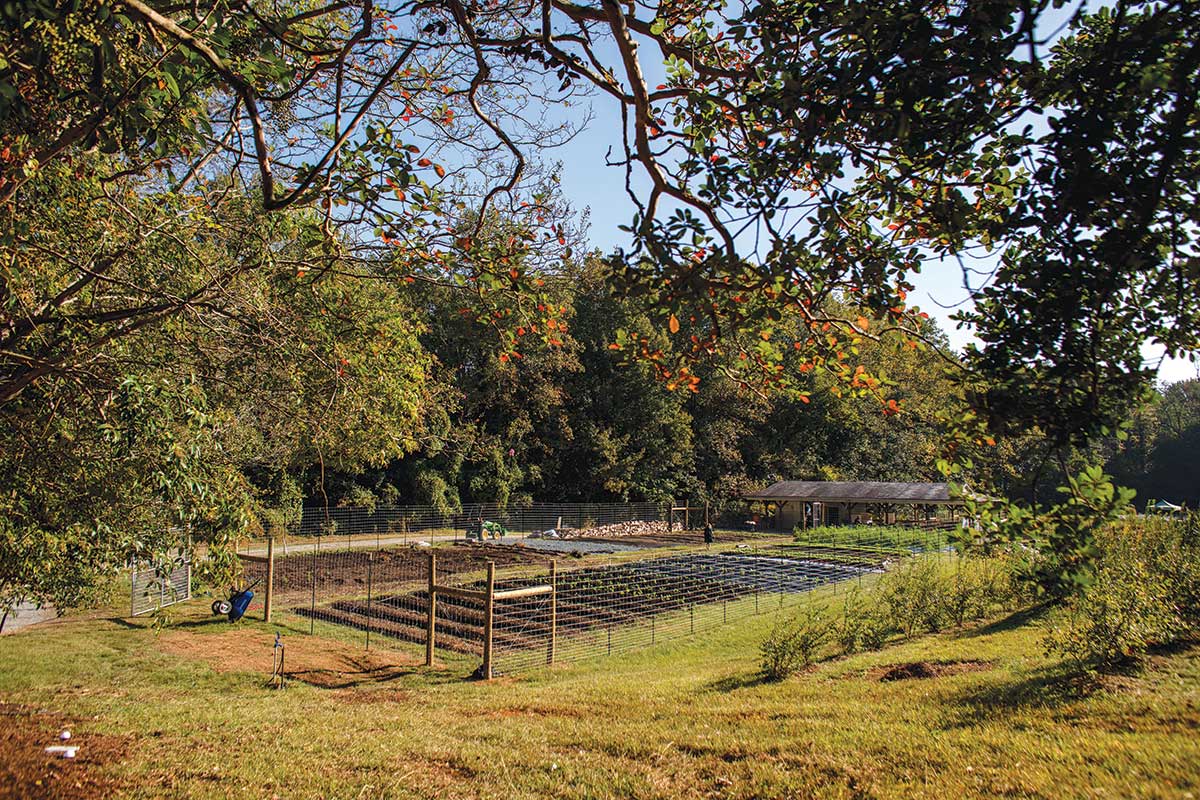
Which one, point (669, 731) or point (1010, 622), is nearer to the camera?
point (669, 731)

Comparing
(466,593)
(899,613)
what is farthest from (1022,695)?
(466,593)

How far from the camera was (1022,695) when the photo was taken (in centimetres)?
573

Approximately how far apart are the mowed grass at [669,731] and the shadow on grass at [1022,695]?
3 centimetres

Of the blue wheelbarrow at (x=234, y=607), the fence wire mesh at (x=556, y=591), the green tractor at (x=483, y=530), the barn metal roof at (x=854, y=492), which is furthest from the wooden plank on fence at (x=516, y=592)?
the barn metal roof at (x=854, y=492)

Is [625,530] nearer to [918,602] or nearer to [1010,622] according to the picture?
[918,602]

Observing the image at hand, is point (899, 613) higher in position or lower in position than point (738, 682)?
higher

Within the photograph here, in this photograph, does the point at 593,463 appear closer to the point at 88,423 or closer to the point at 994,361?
the point at 88,423

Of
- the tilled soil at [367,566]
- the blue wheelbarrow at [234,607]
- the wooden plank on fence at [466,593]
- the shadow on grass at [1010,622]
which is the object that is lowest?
the tilled soil at [367,566]

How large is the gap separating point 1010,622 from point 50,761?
11.1 metres

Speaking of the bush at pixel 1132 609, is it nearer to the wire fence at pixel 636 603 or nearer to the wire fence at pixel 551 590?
the wire fence at pixel 551 590

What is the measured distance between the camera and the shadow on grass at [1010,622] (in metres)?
9.74

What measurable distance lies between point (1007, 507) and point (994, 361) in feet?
1.94

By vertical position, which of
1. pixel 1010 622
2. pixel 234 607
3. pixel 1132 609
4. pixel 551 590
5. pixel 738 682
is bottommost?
pixel 234 607

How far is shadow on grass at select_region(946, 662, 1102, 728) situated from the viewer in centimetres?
536
